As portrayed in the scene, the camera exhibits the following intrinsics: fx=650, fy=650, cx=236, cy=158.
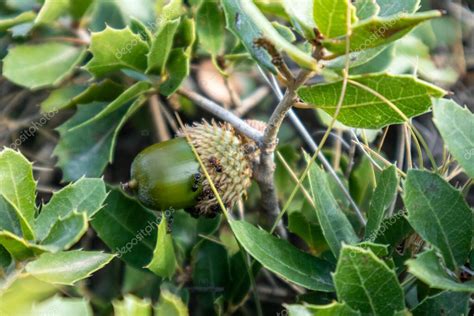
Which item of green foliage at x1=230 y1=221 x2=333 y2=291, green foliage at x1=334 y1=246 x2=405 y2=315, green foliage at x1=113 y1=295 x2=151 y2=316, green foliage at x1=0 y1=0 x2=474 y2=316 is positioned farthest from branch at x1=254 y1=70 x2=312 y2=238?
green foliage at x1=113 y1=295 x2=151 y2=316

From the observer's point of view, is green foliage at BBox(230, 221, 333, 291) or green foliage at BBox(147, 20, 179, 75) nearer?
green foliage at BBox(230, 221, 333, 291)

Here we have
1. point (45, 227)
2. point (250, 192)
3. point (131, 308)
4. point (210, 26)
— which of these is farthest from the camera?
point (250, 192)

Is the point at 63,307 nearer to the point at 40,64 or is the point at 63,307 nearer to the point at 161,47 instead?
the point at 161,47

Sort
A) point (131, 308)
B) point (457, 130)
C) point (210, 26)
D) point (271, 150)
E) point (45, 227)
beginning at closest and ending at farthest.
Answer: point (131, 308) → point (457, 130) → point (45, 227) → point (271, 150) → point (210, 26)

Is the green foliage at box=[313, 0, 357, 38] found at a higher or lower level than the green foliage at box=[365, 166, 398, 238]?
higher

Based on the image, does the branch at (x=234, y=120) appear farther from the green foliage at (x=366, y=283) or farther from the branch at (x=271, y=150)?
the green foliage at (x=366, y=283)

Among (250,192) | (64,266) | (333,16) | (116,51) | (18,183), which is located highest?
(333,16)

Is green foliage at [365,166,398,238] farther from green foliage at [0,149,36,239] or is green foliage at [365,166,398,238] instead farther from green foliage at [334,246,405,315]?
green foliage at [0,149,36,239]

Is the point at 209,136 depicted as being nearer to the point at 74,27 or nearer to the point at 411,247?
the point at 411,247

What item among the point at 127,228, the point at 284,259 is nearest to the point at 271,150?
the point at 284,259
